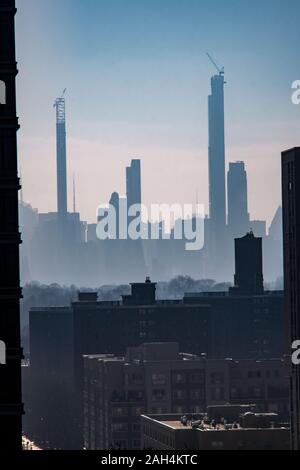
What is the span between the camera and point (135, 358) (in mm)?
119875

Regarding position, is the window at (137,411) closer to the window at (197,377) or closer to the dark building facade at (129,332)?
the window at (197,377)

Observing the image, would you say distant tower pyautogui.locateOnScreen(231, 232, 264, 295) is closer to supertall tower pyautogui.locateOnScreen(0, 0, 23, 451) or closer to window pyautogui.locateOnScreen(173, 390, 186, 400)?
window pyautogui.locateOnScreen(173, 390, 186, 400)

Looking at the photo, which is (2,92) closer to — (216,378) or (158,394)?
(158,394)

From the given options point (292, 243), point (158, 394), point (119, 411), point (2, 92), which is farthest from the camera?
point (158, 394)

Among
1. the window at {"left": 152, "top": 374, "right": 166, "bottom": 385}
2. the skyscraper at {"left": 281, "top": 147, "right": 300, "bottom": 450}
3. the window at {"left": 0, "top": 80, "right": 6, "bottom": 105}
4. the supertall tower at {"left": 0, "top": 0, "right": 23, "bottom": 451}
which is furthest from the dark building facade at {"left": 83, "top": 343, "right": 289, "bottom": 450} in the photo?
the window at {"left": 0, "top": 80, "right": 6, "bottom": 105}

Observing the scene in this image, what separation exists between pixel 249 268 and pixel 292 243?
4286 inches

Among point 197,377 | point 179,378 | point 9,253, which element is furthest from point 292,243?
point 9,253

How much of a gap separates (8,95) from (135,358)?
305 ft

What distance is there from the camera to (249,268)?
611ft

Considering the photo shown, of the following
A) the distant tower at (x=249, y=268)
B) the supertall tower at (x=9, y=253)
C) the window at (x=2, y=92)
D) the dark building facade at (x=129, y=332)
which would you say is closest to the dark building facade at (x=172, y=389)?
the dark building facade at (x=129, y=332)

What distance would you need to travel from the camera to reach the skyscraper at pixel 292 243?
7550 cm

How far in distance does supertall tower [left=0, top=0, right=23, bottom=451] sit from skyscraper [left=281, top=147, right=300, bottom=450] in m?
47.6

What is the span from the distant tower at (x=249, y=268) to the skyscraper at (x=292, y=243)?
102473 mm
